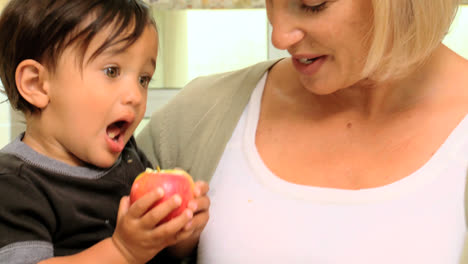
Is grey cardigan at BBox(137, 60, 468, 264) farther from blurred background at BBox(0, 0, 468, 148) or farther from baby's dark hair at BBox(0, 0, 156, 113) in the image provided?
blurred background at BBox(0, 0, 468, 148)

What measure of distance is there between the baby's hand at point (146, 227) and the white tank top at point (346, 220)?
0.15 m

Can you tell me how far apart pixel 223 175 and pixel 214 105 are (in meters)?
0.22

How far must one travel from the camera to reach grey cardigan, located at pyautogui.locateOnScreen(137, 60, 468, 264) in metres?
1.23

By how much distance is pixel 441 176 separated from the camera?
0.99m

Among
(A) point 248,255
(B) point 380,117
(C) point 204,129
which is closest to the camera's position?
(A) point 248,255

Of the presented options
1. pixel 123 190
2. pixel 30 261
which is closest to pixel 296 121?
pixel 123 190

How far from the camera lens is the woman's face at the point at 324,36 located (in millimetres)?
1032

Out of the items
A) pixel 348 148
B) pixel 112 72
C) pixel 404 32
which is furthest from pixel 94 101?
pixel 404 32

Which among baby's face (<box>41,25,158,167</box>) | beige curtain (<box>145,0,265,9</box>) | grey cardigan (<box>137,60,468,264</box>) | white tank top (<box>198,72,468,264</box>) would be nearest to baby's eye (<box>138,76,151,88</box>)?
baby's face (<box>41,25,158,167</box>)

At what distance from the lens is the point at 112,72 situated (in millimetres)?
1089

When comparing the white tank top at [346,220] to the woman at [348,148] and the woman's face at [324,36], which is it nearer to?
the woman at [348,148]

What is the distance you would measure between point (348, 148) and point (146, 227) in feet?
1.46

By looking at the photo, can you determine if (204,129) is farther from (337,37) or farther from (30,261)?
(30,261)

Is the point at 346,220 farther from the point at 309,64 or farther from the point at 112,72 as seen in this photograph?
the point at 112,72
